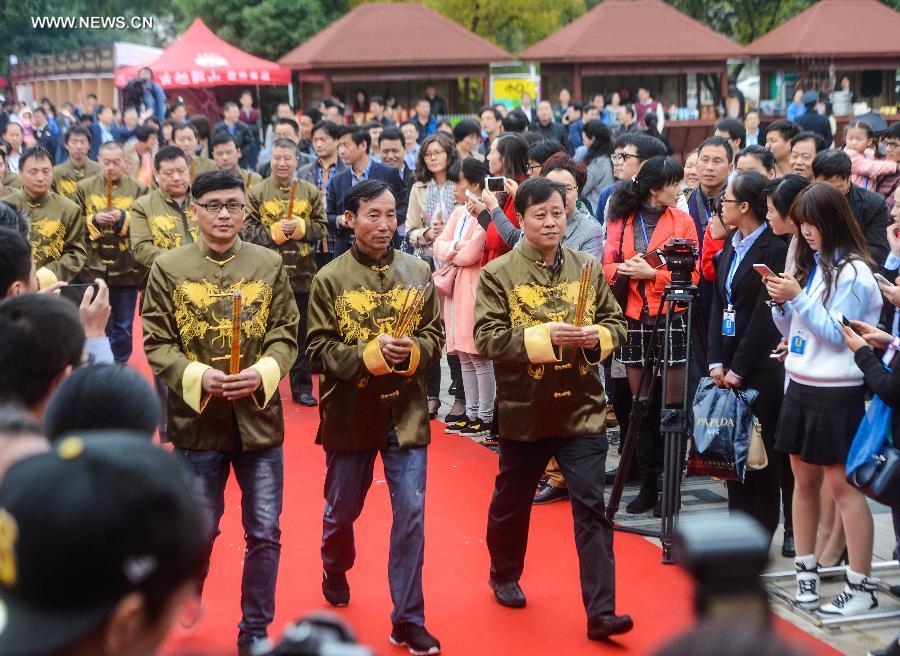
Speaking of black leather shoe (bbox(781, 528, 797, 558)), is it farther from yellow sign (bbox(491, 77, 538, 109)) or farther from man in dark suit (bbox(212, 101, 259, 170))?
yellow sign (bbox(491, 77, 538, 109))

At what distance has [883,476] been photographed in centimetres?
445

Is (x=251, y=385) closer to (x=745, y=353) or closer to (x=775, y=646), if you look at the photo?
(x=745, y=353)

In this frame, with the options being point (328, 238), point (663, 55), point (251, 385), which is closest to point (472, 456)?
point (328, 238)

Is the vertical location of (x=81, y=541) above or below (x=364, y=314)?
above

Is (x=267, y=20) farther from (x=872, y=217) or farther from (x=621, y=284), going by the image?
(x=872, y=217)

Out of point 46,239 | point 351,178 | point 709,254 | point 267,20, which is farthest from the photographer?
point 267,20

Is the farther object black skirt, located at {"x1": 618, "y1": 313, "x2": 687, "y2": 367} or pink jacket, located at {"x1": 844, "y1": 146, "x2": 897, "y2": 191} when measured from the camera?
pink jacket, located at {"x1": 844, "y1": 146, "x2": 897, "y2": 191}

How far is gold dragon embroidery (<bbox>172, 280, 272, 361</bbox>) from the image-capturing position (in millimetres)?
4594

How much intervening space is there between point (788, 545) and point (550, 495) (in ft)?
4.59

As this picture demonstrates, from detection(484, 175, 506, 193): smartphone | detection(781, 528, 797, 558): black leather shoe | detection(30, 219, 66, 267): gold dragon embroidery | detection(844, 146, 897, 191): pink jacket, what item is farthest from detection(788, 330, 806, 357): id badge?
detection(30, 219, 66, 267): gold dragon embroidery

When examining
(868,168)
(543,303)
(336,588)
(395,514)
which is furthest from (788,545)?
(868,168)

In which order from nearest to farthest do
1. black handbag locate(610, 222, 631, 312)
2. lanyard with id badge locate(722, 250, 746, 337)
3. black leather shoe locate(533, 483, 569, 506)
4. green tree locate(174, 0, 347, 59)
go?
lanyard with id badge locate(722, 250, 746, 337), black handbag locate(610, 222, 631, 312), black leather shoe locate(533, 483, 569, 506), green tree locate(174, 0, 347, 59)

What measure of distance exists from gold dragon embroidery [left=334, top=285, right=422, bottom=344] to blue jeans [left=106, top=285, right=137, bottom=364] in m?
4.47

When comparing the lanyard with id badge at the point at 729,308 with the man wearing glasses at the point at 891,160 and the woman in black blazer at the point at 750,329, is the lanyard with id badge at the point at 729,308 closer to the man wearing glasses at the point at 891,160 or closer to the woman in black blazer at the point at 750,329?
the woman in black blazer at the point at 750,329
